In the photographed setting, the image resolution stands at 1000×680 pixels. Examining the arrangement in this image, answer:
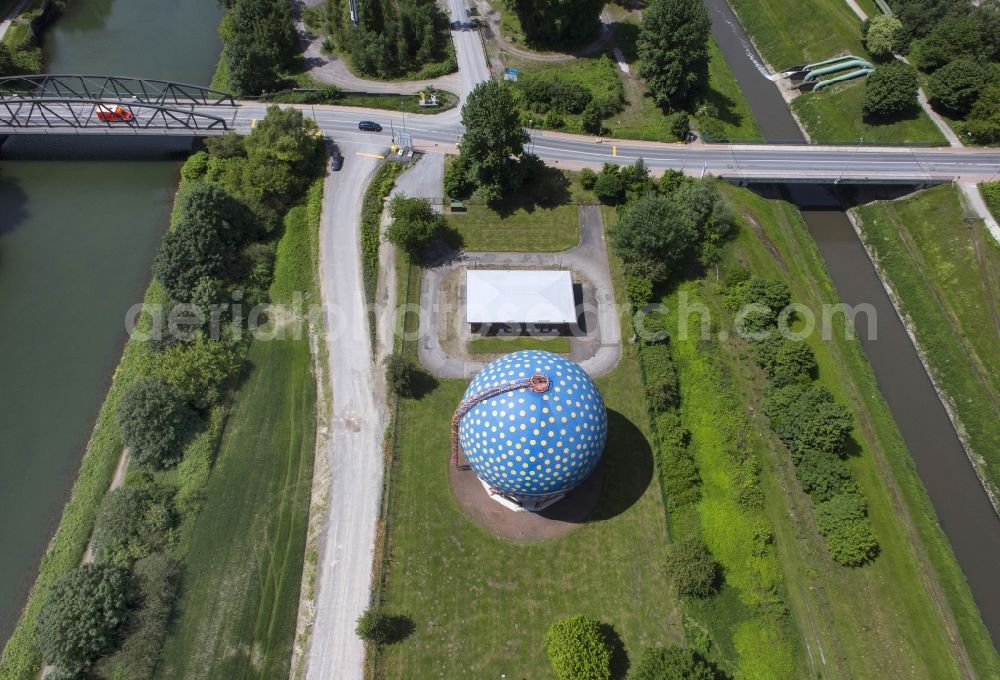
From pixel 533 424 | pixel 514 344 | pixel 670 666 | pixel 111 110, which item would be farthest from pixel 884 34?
pixel 111 110

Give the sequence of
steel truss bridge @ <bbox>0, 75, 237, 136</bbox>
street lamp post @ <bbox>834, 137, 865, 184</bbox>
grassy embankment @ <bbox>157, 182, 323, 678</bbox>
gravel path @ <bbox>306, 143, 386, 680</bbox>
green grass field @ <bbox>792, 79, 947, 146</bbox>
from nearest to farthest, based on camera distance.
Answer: grassy embankment @ <bbox>157, 182, 323, 678</bbox> → gravel path @ <bbox>306, 143, 386, 680</bbox> → street lamp post @ <bbox>834, 137, 865, 184</bbox> → steel truss bridge @ <bbox>0, 75, 237, 136</bbox> → green grass field @ <bbox>792, 79, 947, 146</bbox>

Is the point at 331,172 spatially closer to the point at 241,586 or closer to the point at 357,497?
the point at 357,497

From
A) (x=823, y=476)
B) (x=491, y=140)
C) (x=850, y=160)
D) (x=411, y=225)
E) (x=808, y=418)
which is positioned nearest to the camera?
(x=823, y=476)

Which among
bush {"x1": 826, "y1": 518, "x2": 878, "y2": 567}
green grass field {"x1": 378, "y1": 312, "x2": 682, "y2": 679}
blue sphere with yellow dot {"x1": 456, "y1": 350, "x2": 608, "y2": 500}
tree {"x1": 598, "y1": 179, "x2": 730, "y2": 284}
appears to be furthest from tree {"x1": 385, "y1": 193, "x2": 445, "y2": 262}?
bush {"x1": 826, "y1": 518, "x2": 878, "y2": 567}

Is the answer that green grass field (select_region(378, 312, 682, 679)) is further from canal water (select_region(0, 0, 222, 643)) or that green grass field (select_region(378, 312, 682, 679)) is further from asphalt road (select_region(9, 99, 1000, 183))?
asphalt road (select_region(9, 99, 1000, 183))

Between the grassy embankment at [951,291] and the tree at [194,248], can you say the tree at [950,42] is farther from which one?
the tree at [194,248]

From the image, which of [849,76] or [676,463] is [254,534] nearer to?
[676,463]
